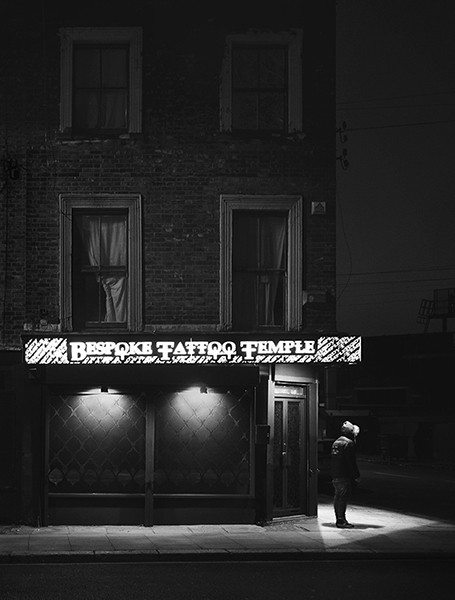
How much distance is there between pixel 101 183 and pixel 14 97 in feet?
7.58

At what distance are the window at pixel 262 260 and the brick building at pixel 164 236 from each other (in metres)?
0.03

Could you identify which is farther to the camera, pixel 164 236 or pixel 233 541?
pixel 164 236

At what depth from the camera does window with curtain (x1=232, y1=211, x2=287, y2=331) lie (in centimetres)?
1984

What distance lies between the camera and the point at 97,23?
19906mm

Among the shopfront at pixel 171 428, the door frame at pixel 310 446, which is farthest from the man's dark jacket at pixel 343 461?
the shopfront at pixel 171 428

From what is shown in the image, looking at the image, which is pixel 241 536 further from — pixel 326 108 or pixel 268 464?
pixel 326 108

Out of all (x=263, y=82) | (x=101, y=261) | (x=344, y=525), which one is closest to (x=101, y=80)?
(x=263, y=82)

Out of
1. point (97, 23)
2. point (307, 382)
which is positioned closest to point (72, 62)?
point (97, 23)

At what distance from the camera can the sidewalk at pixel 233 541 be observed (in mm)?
15195

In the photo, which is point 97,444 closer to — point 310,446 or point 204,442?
point 204,442

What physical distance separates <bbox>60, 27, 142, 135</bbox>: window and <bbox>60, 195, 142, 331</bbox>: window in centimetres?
145

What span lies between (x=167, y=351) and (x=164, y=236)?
7.69 ft

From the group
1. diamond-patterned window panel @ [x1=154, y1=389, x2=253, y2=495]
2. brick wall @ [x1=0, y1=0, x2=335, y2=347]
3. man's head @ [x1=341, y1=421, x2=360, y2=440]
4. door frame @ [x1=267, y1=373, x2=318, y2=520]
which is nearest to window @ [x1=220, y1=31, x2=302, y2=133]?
brick wall @ [x1=0, y1=0, x2=335, y2=347]

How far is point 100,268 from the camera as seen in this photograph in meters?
19.8
